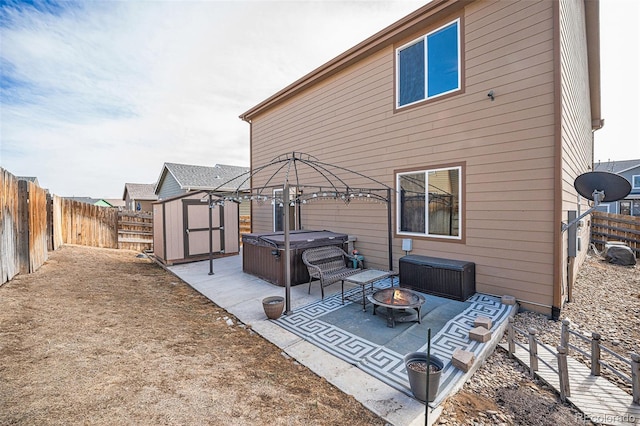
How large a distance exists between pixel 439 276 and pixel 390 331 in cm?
193

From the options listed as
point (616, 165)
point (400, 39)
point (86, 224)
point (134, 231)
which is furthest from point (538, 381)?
point (616, 165)

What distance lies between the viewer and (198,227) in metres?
8.96

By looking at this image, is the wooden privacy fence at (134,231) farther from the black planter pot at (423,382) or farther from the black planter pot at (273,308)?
the black planter pot at (423,382)

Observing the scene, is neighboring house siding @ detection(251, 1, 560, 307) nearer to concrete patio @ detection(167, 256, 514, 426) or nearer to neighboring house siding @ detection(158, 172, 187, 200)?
concrete patio @ detection(167, 256, 514, 426)

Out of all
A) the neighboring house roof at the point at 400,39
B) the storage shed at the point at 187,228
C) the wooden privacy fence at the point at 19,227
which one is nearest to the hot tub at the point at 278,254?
the storage shed at the point at 187,228

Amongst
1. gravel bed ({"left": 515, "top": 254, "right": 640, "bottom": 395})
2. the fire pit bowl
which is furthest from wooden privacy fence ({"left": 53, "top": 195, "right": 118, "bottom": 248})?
gravel bed ({"left": 515, "top": 254, "right": 640, "bottom": 395})

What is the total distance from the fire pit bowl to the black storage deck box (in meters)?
1.07

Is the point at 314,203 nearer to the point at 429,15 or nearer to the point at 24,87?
the point at 429,15

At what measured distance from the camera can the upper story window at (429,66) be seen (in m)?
5.41

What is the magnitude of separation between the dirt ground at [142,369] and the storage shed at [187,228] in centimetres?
336

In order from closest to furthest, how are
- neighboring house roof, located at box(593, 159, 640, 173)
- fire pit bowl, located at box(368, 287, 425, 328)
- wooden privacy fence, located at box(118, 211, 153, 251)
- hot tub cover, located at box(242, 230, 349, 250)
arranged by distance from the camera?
1. fire pit bowl, located at box(368, 287, 425, 328)
2. hot tub cover, located at box(242, 230, 349, 250)
3. wooden privacy fence, located at box(118, 211, 153, 251)
4. neighboring house roof, located at box(593, 159, 640, 173)

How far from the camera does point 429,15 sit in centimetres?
550

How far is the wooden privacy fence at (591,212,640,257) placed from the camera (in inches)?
366

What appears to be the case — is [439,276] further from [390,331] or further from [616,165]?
[616,165]
